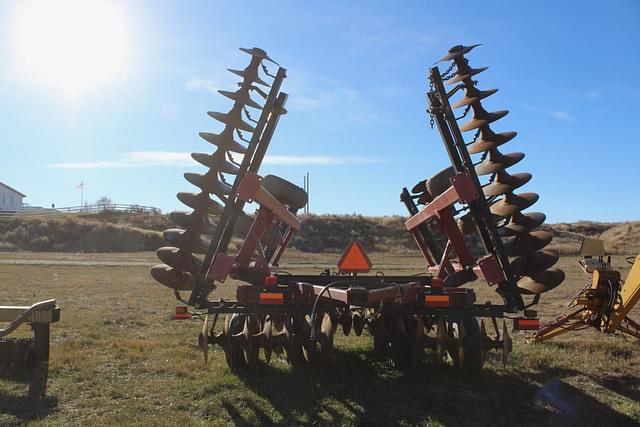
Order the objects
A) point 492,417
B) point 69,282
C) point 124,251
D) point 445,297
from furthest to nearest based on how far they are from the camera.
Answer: point 124,251, point 69,282, point 445,297, point 492,417

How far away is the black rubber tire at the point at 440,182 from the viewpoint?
739 cm

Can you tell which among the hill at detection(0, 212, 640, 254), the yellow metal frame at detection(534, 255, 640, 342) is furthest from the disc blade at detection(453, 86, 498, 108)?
the hill at detection(0, 212, 640, 254)

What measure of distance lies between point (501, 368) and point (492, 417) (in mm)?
2035

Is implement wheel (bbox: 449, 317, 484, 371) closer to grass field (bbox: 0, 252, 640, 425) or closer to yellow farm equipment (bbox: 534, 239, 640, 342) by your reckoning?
grass field (bbox: 0, 252, 640, 425)

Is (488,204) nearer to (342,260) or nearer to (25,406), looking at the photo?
(342,260)

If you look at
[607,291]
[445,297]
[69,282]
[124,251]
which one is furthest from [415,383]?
[124,251]

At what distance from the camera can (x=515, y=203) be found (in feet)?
21.5

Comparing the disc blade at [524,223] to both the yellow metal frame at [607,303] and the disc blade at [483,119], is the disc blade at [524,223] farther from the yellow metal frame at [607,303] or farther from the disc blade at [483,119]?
the yellow metal frame at [607,303]

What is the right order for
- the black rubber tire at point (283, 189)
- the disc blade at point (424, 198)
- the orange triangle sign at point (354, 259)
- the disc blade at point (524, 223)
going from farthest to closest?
the disc blade at point (424, 198)
the black rubber tire at point (283, 189)
the orange triangle sign at point (354, 259)
the disc blade at point (524, 223)

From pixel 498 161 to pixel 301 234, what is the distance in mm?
38603

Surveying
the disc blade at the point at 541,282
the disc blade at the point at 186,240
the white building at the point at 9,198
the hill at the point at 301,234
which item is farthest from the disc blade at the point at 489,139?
the white building at the point at 9,198

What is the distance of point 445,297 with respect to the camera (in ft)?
20.0

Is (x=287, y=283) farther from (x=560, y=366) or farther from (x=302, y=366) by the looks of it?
(x=560, y=366)

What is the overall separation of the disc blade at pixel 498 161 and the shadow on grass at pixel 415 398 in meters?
2.24
